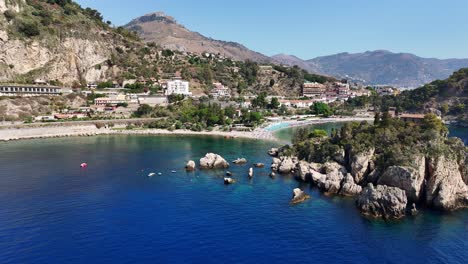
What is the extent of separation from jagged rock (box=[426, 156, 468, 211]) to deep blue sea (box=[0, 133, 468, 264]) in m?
1.43

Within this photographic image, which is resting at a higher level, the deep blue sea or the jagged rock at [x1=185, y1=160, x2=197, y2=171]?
the jagged rock at [x1=185, y1=160, x2=197, y2=171]

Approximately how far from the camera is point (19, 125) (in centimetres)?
6950

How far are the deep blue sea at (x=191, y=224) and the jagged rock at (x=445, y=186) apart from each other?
1.43 m

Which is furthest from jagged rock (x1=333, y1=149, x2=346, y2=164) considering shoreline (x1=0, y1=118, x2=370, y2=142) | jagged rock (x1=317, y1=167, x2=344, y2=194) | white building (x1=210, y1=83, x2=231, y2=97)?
white building (x1=210, y1=83, x2=231, y2=97)

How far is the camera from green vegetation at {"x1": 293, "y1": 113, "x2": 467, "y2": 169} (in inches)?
1357

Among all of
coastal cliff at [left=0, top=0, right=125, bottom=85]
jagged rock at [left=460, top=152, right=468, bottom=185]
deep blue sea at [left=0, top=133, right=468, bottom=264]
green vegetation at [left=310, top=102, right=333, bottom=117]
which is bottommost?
deep blue sea at [left=0, top=133, right=468, bottom=264]

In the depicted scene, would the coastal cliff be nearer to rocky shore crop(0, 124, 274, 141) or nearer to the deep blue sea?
rocky shore crop(0, 124, 274, 141)

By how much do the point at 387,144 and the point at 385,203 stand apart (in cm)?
1072

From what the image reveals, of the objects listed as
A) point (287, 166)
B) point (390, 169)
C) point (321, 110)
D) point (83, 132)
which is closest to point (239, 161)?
point (287, 166)

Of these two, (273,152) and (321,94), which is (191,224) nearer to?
(273,152)

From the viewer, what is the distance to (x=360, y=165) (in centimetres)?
3697

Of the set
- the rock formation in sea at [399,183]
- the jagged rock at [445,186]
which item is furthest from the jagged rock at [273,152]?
the jagged rock at [445,186]

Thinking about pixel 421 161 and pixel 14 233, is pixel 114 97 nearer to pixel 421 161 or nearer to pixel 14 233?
pixel 14 233

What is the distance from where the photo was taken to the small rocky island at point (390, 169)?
101 feet
